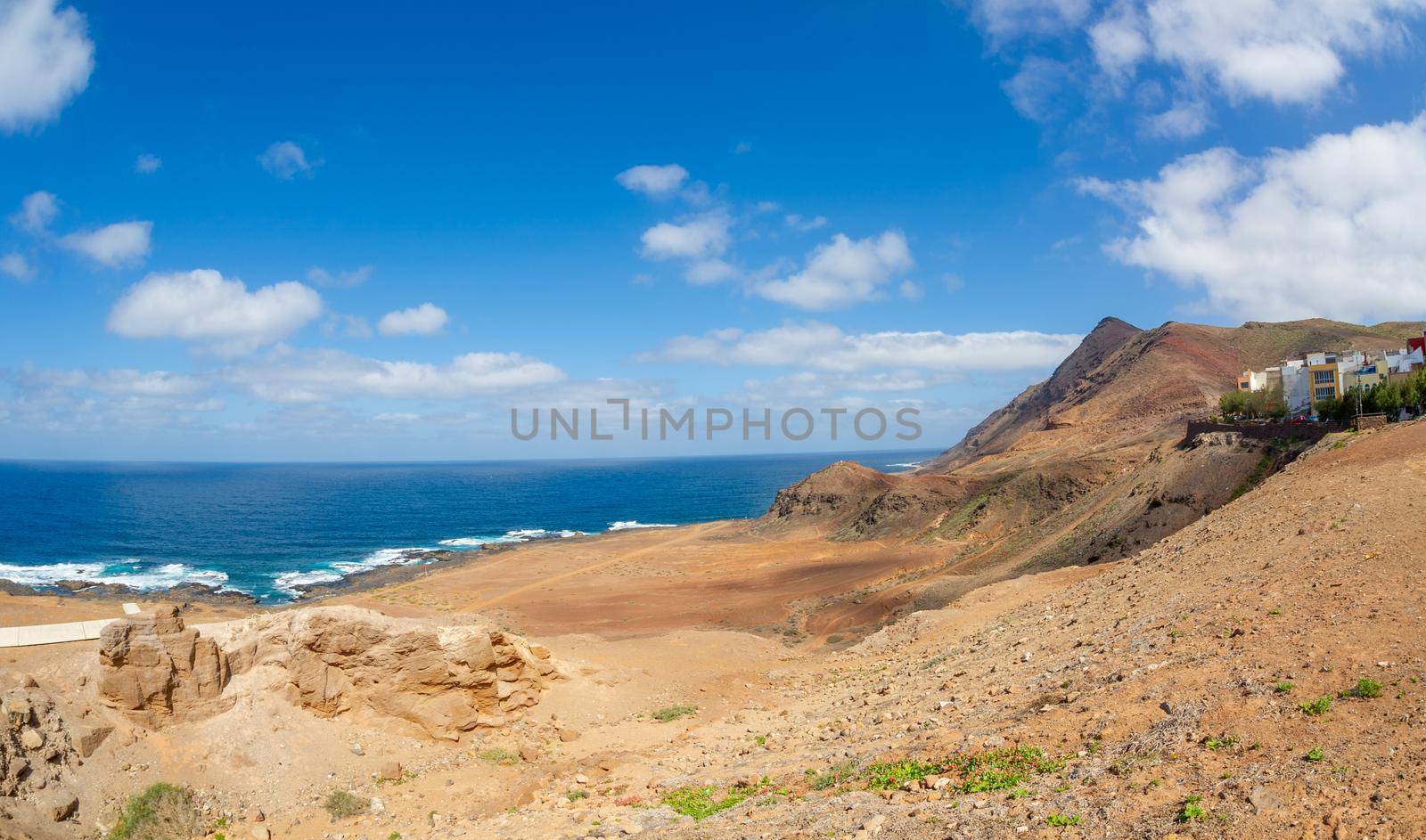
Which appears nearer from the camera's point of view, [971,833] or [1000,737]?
[971,833]

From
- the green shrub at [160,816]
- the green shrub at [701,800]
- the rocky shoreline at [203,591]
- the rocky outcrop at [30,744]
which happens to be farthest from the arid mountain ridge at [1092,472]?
the rocky shoreline at [203,591]

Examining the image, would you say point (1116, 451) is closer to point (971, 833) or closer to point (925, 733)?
point (925, 733)

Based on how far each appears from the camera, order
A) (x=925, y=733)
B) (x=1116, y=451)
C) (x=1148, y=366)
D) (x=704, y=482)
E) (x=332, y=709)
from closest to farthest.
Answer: (x=925, y=733) → (x=332, y=709) → (x=1116, y=451) → (x=1148, y=366) → (x=704, y=482)

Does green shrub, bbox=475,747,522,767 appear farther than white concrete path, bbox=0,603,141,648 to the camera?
Yes

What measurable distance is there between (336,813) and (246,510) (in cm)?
A: 10927

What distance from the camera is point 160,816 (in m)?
12.7

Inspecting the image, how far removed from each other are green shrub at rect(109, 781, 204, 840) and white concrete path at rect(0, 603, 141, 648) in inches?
145

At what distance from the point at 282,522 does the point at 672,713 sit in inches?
3512

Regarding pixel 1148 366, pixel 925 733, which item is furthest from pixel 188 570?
pixel 1148 366

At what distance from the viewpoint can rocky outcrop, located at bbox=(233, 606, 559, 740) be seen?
54.4 feet

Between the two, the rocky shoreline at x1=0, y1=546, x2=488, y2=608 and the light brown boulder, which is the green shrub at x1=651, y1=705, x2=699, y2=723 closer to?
the light brown boulder

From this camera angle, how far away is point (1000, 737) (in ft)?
39.5

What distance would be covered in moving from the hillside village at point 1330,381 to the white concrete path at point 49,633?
4712 centimetres

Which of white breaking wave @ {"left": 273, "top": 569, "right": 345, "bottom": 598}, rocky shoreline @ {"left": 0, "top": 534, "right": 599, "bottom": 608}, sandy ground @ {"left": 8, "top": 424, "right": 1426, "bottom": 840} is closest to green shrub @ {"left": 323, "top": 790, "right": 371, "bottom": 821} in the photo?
sandy ground @ {"left": 8, "top": 424, "right": 1426, "bottom": 840}
